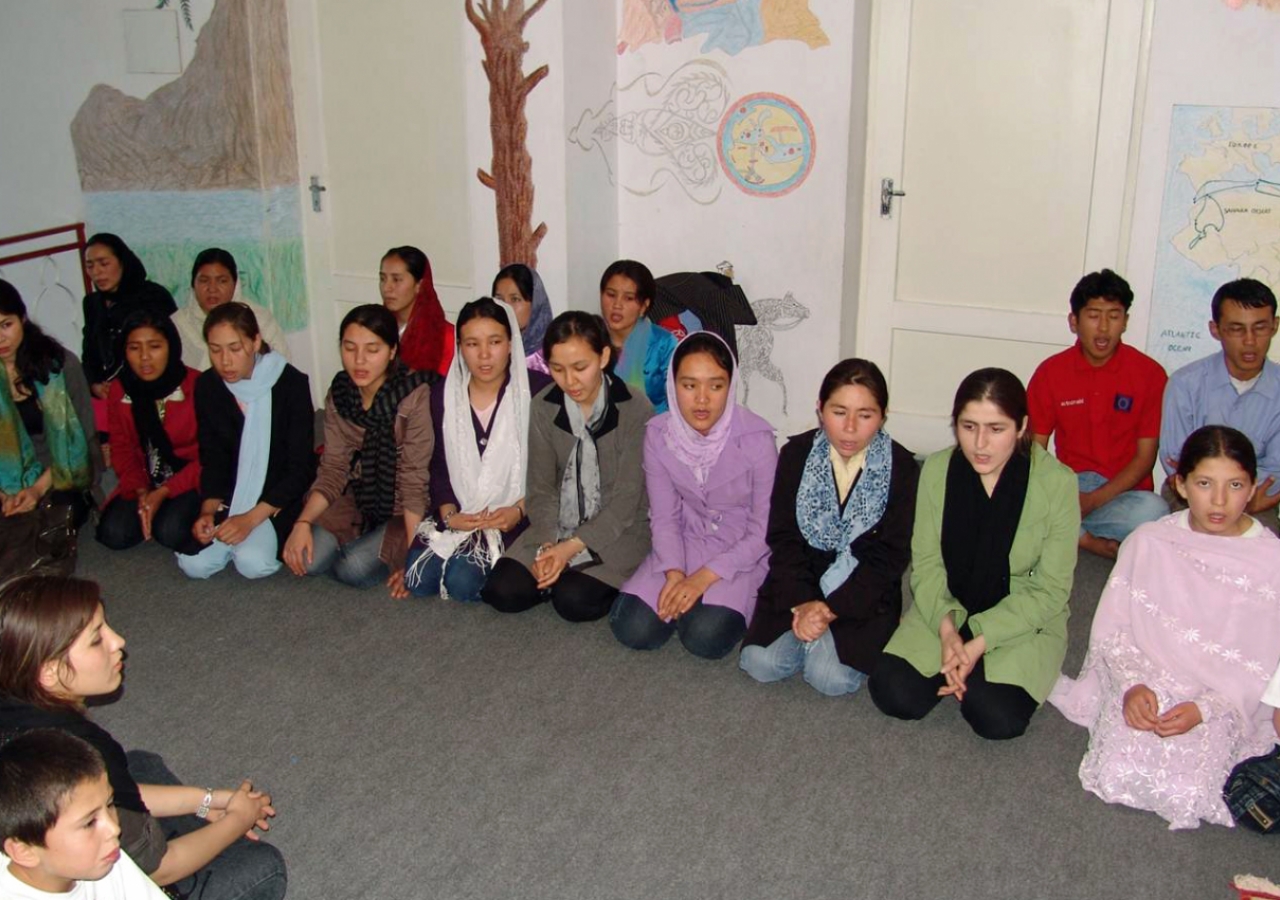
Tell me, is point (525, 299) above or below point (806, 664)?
above

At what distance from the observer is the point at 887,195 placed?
Result: 5.04 m

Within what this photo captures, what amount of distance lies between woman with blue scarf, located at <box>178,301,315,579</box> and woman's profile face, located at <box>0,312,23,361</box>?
0.61 meters

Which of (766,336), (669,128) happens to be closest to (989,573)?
(766,336)

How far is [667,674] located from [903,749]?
2.37ft

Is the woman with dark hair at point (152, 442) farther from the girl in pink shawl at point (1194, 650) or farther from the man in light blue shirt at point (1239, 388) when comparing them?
the man in light blue shirt at point (1239, 388)

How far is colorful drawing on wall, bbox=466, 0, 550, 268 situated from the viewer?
5.02m

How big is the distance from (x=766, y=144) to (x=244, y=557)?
2678 mm

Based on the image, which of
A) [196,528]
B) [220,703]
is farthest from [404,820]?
[196,528]

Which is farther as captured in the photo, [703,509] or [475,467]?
[475,467]

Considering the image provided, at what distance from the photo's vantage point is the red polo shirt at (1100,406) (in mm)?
4121

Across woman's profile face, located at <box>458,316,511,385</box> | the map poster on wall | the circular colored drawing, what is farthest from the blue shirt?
woman's profile face, located at <box>458,316,511,385</box>

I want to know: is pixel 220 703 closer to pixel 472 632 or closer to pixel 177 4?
pixel 472 632

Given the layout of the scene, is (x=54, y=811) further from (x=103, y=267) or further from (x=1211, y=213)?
(x=1211, y=213)

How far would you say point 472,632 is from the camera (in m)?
3.72
